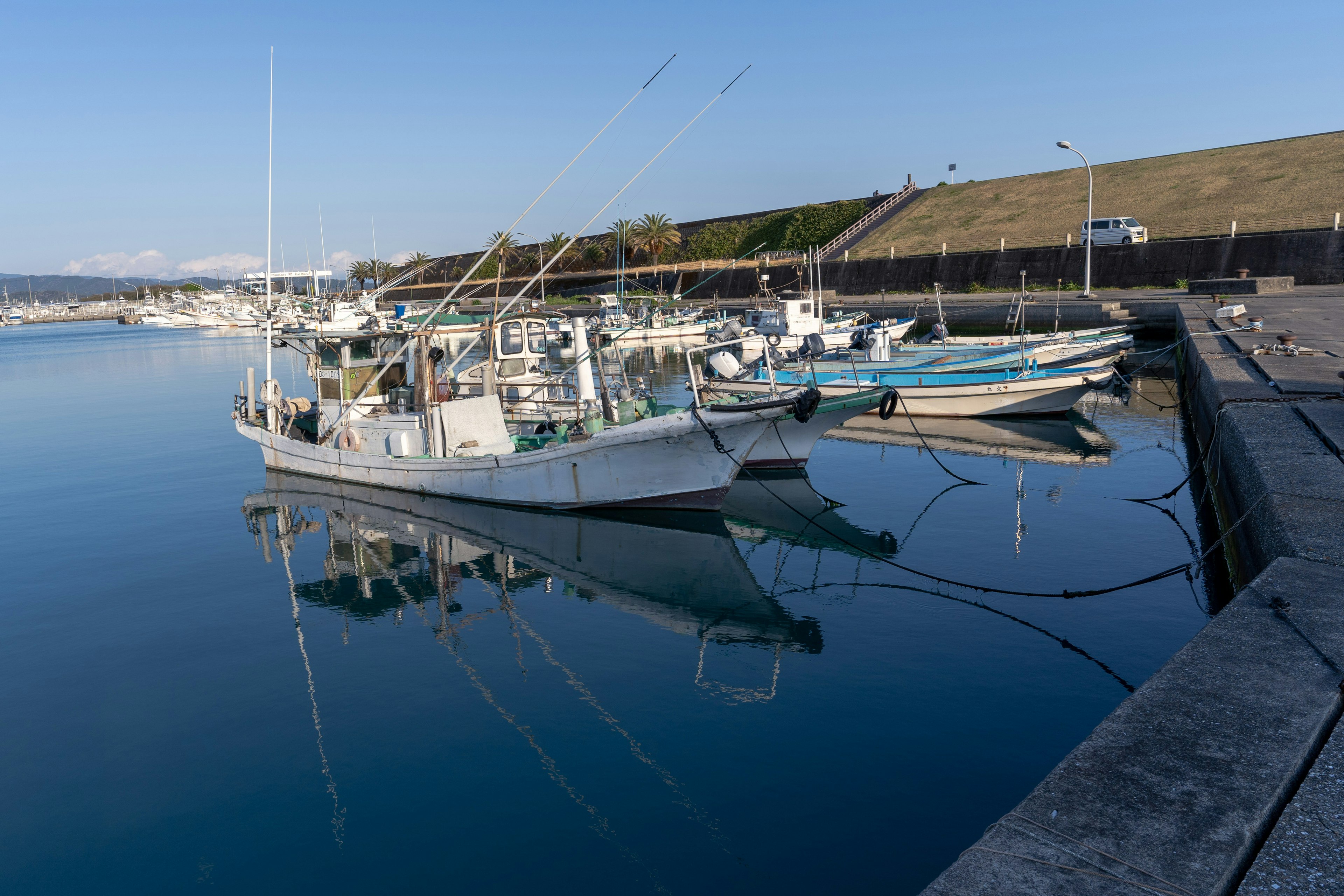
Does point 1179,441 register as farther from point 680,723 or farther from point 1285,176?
point 1285,176

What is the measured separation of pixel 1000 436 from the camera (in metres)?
21.2

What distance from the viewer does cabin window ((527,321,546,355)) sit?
60.8 feet

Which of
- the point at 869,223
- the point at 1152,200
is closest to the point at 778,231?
the point at 869,223

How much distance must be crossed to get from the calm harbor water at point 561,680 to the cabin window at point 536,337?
14.5ft

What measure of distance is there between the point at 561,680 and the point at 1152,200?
204 ft

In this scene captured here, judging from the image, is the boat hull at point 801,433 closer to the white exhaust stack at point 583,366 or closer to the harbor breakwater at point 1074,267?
the white exhaust stack at point 583,366

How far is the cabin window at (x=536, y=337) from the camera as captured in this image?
18.5 m

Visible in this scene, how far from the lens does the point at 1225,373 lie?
656 inches

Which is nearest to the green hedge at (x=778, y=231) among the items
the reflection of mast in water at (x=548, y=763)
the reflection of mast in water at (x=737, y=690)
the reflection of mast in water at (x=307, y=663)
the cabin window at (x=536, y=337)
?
the cabin window at (x=536, y=337)

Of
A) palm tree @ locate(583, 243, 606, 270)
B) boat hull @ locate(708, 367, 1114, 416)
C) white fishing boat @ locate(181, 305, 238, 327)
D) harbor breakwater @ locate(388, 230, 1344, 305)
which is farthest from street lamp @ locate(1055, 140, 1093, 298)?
white fishing boat @ locate(181, 305, 238, 327)

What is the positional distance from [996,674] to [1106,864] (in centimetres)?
511

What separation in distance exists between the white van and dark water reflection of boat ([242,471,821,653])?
41.5 m

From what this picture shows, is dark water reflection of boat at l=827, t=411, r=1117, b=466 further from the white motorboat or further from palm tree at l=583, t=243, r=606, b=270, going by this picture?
palm tree at l=583, t=243, r=606, b=270

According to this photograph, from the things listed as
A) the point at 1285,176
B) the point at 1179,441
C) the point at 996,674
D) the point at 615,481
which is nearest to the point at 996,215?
the point at 1285,176
